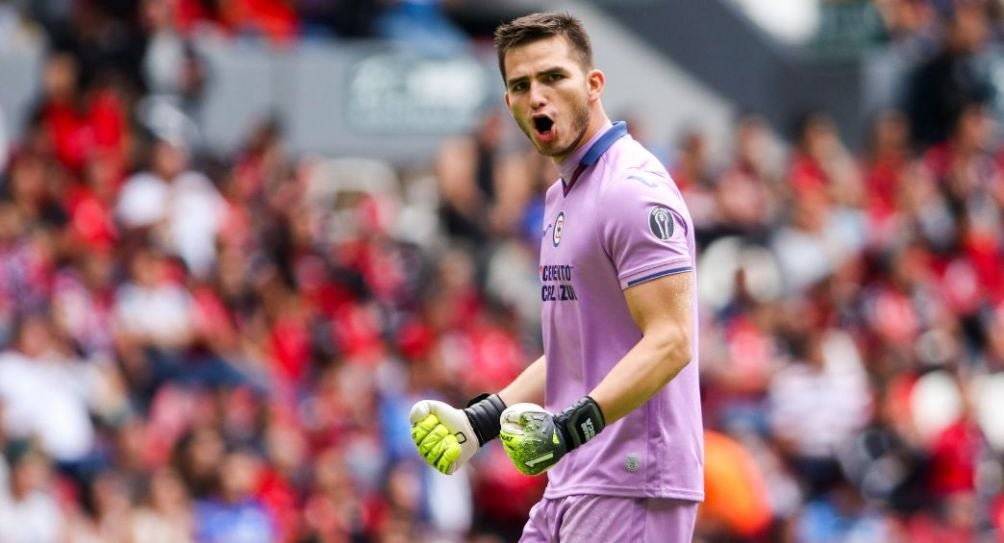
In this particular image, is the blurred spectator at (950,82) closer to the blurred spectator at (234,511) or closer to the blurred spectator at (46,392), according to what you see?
the blurred spectator at (234,511)

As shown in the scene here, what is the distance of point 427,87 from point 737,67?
401 centimetres

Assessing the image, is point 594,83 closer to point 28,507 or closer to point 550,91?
point 550,91

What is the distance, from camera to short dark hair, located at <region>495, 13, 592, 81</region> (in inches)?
225

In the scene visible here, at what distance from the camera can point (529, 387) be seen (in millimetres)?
6152

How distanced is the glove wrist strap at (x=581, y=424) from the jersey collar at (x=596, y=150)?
0.83 metres

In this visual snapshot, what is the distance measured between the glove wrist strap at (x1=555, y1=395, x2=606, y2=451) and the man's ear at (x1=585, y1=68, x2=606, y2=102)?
101 centimetres

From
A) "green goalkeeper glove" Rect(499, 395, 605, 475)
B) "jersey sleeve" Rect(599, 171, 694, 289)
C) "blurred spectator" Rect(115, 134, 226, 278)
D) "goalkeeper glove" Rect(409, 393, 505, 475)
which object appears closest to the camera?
"green goalkeeper glove" Rect(499, 395, 605, 475)

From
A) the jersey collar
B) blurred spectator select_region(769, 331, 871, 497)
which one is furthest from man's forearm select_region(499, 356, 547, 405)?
blurred spectator select_region(769, 331, 871, 497)

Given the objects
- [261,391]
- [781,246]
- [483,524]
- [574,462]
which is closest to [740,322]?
[781,246]

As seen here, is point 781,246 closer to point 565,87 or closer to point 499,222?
point 499,222

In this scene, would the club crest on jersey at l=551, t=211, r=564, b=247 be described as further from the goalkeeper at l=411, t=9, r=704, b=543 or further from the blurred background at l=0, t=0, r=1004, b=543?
the blurred background at l=0, t=0, r=1004, b=543

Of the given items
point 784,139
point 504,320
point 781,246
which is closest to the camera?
point 504,320

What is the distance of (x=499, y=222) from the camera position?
14.6 metres

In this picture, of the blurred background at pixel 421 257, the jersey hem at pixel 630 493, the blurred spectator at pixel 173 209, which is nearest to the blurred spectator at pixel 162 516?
the blurred background at pixel 421 257
